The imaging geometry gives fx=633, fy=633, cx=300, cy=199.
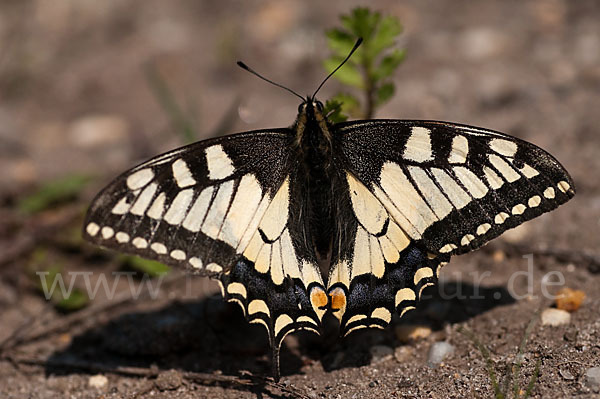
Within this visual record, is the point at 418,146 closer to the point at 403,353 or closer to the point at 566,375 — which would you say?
the point at 403,353

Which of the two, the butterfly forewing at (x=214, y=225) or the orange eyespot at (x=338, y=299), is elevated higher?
the butterfly forewing at (x=214, y=225)

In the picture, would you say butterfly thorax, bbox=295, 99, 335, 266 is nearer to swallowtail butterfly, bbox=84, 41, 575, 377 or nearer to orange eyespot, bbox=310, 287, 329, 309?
swallowtail butterfly, bbox=84, 41, 575, 377

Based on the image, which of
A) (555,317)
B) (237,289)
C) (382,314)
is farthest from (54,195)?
(555,317)

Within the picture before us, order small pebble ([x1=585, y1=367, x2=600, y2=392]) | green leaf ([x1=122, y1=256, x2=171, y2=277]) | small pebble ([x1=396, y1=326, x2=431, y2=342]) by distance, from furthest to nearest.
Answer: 1. green leaf ([x1=122, y1=256, x2=171, y2=277])
2. small pebble ([x1=396, y1=326, x2=431, y2=342])
3. small pebble ([x1=585, y1=367, x2=600, y2=392])

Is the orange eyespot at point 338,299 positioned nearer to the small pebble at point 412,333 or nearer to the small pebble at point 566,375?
the small pebble at point 412,333

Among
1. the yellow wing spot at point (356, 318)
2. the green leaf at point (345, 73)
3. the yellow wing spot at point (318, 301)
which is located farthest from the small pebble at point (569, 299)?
the green leaf at point (345, 73)

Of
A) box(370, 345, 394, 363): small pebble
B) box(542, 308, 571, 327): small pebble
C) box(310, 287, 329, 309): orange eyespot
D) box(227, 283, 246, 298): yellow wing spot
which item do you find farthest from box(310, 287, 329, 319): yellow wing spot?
box(542, 308, 571, 327): small pebble
